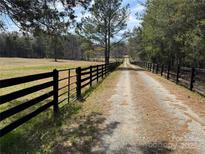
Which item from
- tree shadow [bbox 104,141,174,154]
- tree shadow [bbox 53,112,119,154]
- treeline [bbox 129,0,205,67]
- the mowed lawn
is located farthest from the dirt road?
the mowed lawn

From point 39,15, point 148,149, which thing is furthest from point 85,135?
point 39,15

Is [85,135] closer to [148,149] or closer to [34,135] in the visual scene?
[34,135]

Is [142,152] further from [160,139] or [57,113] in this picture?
[57,113]

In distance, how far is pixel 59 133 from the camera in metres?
7.26

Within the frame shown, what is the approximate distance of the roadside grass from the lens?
20.3 feet

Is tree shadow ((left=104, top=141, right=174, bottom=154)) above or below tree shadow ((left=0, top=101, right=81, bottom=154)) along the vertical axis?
above

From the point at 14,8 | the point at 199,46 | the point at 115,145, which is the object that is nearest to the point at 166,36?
the point at 199,46

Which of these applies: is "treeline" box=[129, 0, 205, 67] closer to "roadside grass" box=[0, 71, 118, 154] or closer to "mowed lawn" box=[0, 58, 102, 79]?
"mowed lawn" box=[0, 58, 102, 79]

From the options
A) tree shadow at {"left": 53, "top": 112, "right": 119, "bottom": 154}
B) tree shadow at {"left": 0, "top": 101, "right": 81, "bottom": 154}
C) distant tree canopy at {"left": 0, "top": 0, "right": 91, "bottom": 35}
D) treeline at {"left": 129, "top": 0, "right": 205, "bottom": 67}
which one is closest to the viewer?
tree shadow at {"left": 53, "top": 112, "right": 119, "bottom": 154}

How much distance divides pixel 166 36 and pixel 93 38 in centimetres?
2178

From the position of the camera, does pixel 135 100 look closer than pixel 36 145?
No

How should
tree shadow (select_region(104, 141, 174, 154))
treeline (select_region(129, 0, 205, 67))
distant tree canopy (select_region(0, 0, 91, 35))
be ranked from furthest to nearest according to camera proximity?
treeline (select_region(129, 0, 205, 67))
distant tree canopy (select_region(0, 0, 91, 35))
tree shadow (select_region(104, 141, 174, 154))

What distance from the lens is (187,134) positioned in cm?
732

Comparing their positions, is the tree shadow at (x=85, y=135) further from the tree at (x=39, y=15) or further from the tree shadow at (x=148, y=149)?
the tree at (x=39, y=15)
